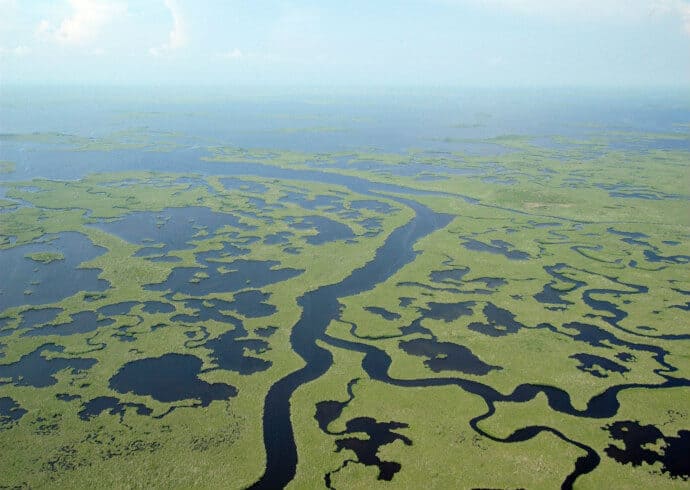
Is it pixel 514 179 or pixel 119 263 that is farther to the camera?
pixel 514 179

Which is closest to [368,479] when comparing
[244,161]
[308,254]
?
[308,254]

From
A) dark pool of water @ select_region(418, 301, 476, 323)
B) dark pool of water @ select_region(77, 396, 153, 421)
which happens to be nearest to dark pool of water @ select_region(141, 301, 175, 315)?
dark pool of water @ select_region(77, 396, 153, 421)

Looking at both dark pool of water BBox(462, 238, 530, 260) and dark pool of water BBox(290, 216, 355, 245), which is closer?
dark pool of water BBox(462, 238, 530, 260)

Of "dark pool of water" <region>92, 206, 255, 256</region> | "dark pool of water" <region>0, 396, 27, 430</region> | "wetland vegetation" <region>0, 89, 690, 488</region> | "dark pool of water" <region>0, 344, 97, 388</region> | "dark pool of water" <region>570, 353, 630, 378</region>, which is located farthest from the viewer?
"dark pool of water" <region>92, 206, 255, 256</region>

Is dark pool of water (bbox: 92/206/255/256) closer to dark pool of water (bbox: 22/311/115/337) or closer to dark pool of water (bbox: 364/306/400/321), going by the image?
dark pool of water (bbox: 22/311/115/337)

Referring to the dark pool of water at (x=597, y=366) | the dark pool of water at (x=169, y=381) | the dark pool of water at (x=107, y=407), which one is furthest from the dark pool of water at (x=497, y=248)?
the dark pool of water at (x=107, y=407)

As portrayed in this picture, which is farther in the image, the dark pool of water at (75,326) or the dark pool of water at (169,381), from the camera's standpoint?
the dark pool of water at (75,326)

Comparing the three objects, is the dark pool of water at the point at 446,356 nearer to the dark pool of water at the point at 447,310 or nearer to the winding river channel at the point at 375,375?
the winding river channel at the point at 375,375

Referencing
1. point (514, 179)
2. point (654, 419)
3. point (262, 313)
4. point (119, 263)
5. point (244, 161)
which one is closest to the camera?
point (654, 419)

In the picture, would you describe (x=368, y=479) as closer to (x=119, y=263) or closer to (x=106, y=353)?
(x=106, y=353)
